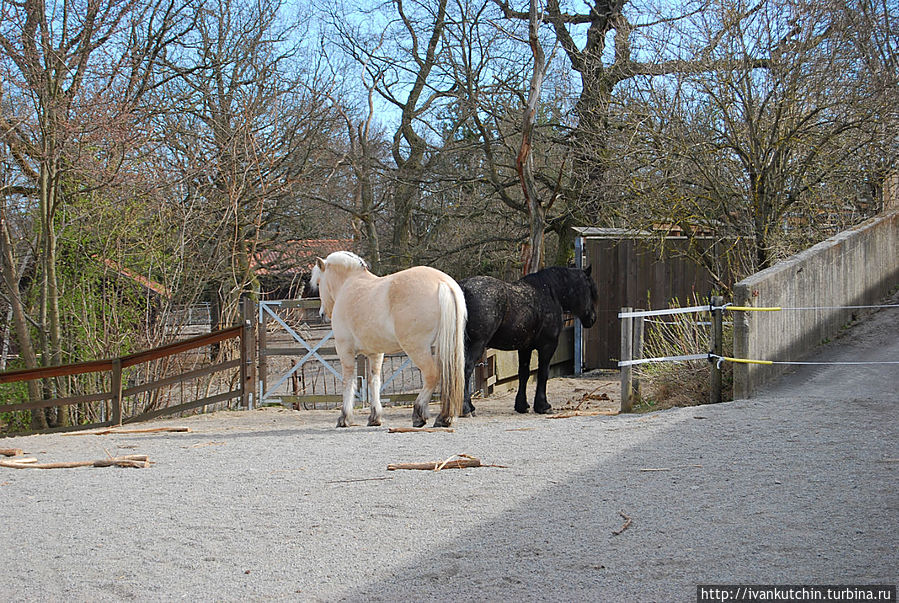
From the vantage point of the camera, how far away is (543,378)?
34.3ft

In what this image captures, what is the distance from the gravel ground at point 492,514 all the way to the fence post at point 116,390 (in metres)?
3.88

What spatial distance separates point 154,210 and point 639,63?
8616 mm

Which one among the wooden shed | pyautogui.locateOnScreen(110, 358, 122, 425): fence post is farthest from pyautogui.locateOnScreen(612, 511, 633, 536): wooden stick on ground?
the wooden shed

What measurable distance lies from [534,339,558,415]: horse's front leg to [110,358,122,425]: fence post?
6052 mm

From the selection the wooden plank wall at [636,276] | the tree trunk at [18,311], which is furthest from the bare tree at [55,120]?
the wooden plank wall at [636,276]

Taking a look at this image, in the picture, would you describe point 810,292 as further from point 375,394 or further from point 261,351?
point 261,351

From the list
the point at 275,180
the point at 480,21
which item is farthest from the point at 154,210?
the point at 480,21

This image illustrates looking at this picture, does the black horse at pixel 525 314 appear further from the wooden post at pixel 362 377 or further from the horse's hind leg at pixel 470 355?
the wooden post at pixel 362 377

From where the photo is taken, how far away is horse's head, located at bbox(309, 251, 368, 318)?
930cm

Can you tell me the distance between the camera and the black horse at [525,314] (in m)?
9.89

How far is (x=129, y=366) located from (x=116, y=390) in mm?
420

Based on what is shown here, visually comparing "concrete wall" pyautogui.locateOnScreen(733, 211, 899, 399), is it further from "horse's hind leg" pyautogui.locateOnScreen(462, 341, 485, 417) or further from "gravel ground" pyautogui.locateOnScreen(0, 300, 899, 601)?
"horse's hind leg" pyautogui.locateOnScreen(462, 341, 485, 417)

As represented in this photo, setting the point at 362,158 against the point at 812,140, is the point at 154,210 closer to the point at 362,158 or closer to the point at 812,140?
the point at 362,158

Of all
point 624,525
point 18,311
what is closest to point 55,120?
point 18,311
